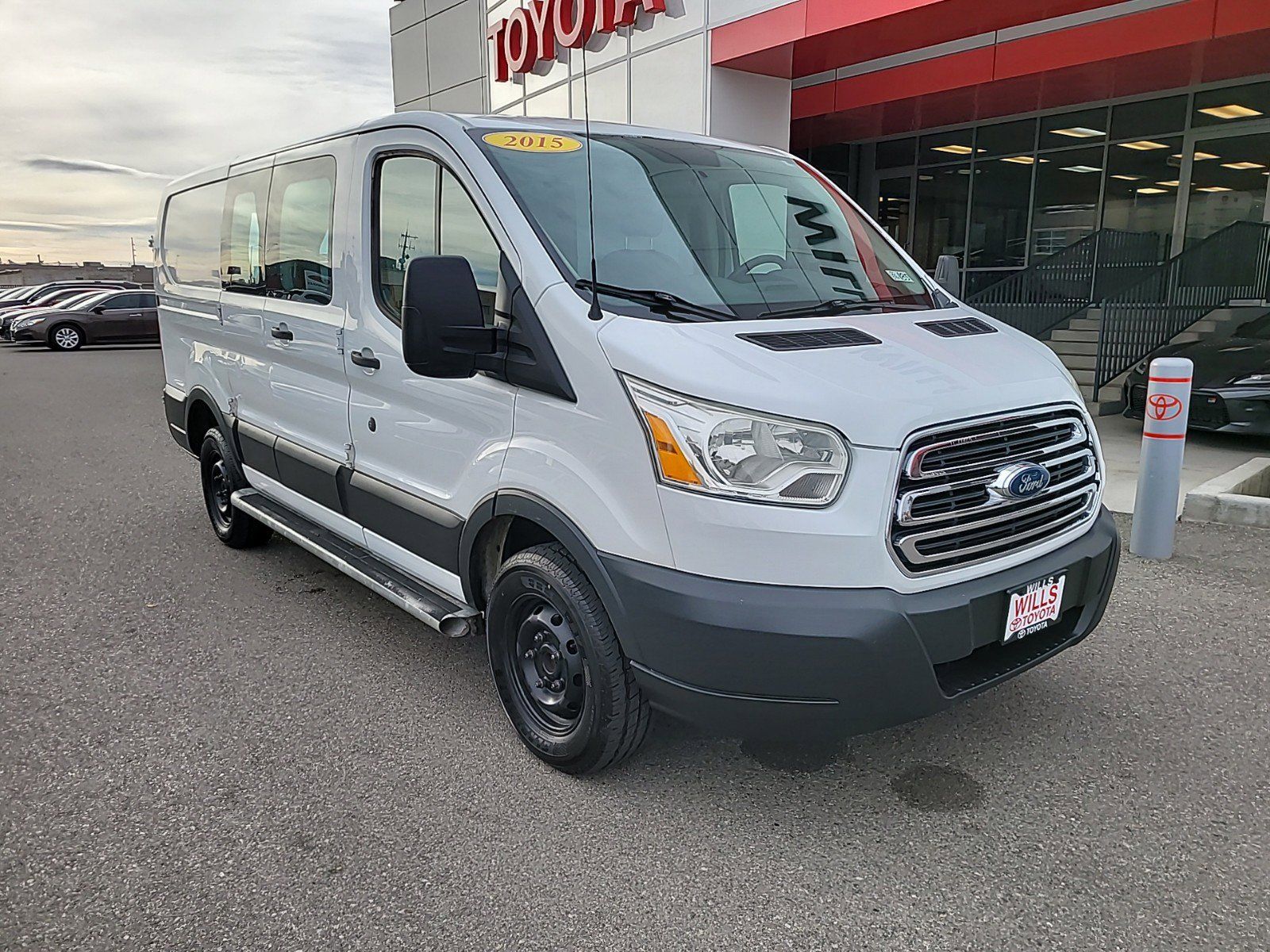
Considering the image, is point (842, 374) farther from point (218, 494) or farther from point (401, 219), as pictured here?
point (218, 494)

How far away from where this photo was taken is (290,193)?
4.37 meters

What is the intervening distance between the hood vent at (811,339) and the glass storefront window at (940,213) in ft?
48.2

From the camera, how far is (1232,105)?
13.1m

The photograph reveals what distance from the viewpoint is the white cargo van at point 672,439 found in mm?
2465

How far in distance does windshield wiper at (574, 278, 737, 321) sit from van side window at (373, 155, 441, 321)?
2.84ft

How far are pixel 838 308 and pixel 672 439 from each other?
1089 mm

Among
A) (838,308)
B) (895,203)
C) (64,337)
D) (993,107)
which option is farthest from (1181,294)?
(64,337)

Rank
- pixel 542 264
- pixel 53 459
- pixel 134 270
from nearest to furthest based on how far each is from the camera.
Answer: pixel 542 264, pixel 53 459, pixel 134 270

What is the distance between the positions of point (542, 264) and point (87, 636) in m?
3.10

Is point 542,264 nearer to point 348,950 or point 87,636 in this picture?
point 348,950

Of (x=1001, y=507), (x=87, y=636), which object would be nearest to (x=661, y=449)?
(x=1001, y=507)

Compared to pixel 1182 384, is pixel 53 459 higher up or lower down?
lower down

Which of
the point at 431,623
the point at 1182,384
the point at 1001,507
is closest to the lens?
the point at 1001,507

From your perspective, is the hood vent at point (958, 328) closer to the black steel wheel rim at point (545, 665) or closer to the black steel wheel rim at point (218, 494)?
the black steel wheel rim at point (545, 665)
